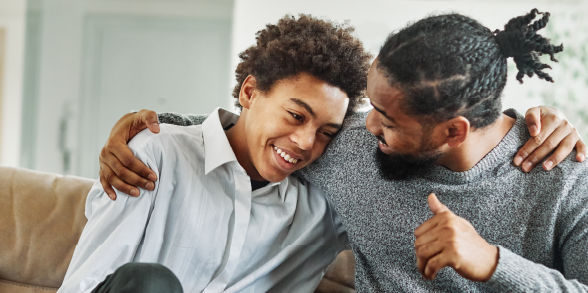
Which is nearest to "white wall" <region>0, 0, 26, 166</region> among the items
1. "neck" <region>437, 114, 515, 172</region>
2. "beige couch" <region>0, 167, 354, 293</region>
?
"beige couch" <region>0, 167, 354, 293</region>

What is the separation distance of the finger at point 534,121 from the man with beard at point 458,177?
0.03 m

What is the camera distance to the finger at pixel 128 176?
52.1 inches

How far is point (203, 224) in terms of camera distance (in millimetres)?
1444

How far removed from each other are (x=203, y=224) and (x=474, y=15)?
3299mm

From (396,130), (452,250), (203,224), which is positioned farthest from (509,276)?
(203,224)

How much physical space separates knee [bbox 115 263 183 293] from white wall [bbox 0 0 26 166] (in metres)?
4.08

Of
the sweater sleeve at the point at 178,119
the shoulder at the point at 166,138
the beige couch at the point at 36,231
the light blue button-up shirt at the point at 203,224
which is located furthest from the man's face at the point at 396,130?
the beige couch at the point at 36,231

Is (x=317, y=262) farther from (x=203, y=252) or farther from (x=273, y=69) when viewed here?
(x=273, y=69)

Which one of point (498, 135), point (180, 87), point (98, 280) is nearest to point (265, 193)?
point (98, 280)

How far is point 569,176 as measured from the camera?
126 cm

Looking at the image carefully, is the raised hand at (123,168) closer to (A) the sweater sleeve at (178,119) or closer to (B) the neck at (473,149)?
(A) the sweater sleeve at (178,119)

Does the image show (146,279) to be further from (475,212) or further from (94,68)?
(94,68)

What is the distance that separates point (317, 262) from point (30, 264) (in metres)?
0.83

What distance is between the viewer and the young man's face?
1.39 meters
